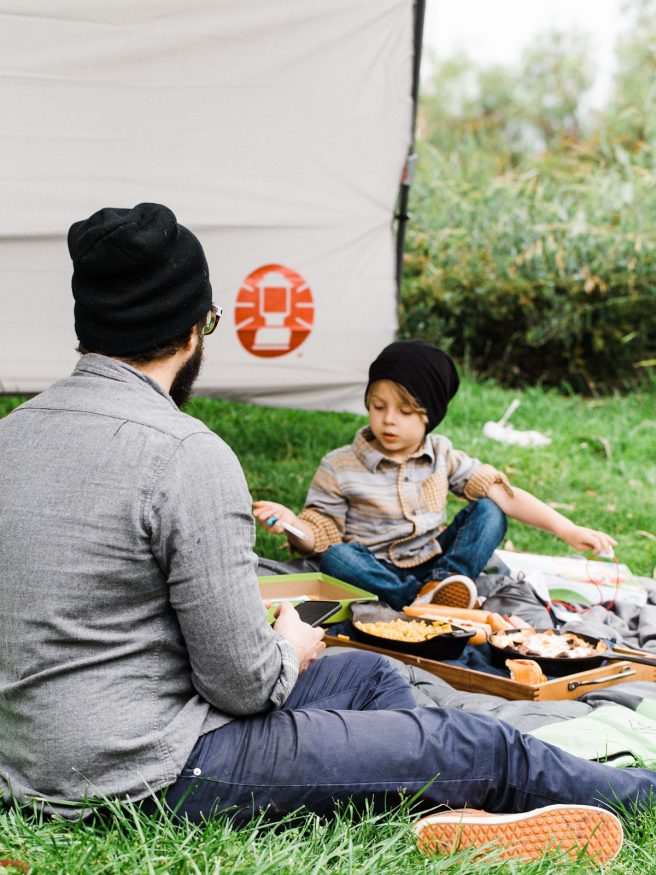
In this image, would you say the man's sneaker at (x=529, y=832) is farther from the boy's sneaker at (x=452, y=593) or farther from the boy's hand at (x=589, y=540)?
the boy's hand at (x=589, y=540)

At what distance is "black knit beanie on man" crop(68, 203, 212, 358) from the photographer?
81.2 inches

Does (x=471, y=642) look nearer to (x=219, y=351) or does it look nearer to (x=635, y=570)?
(x=635, y=570)

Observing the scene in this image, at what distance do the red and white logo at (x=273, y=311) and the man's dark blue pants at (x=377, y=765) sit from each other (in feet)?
10.9

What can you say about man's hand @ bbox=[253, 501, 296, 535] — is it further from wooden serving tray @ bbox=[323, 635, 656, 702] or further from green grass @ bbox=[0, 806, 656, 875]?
green grass @ bbox=[0, 806, 656, 875]

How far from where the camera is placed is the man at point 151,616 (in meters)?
1.95

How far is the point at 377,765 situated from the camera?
2.23 metres

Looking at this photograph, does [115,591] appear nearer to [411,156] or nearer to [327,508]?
[327,508]

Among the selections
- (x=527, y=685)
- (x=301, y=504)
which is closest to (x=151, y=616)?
(x=527, y=685)

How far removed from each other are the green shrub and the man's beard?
705 centimetres

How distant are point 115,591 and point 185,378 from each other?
52 cm

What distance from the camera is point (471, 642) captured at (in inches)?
144

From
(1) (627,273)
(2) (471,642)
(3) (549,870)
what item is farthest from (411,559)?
(1) (627,273)

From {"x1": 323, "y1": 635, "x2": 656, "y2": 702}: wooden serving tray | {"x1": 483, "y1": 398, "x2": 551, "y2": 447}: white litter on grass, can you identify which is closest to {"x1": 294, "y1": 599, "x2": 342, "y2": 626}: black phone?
{"x1": 323, "y1": 635, "x2": 656, "y2": 702}: wooden serving tray

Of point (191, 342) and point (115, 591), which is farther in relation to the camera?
point (191, 342)
